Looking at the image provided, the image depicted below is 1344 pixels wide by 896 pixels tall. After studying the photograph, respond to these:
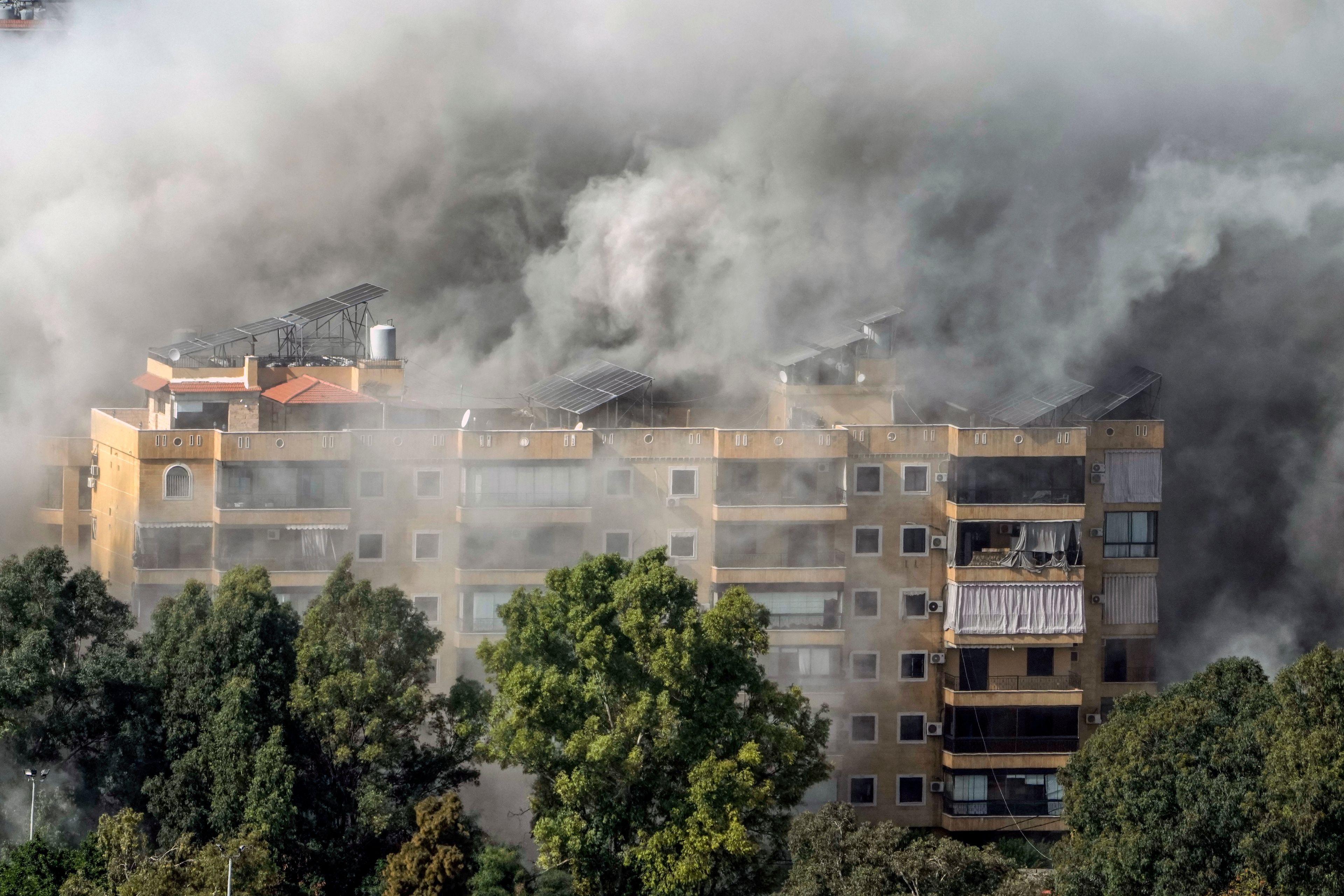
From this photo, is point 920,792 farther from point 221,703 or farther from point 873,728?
point 221,703

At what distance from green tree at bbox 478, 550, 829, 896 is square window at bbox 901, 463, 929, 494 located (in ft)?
28.4

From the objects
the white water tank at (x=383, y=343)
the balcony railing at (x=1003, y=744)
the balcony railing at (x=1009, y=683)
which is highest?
the white water tank at (x=383, y=343)

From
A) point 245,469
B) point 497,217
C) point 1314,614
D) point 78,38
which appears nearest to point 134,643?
point 245,469

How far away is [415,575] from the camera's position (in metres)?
48.2

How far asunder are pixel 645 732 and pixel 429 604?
30.9ft

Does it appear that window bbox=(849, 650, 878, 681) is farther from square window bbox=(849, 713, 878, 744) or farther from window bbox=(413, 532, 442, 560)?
window bbox=(413, 532, 442, 560)

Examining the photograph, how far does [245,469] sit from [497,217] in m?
21.6

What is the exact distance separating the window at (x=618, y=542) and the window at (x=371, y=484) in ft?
17.0

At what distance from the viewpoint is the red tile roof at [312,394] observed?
5012 cm

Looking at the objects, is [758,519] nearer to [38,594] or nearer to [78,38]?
[38,594]

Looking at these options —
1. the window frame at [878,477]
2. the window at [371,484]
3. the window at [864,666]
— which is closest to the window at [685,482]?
the window frame at [878,477]

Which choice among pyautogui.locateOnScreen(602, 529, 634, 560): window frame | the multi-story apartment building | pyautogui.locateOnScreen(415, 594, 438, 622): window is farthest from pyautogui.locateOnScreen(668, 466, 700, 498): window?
pyautogui.locateOnScreen(415, 594, 438, 622): window

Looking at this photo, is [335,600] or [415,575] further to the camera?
[415,575]

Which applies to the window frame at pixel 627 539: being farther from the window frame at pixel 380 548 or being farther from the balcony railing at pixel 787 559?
the window frame at pixel 380 548
